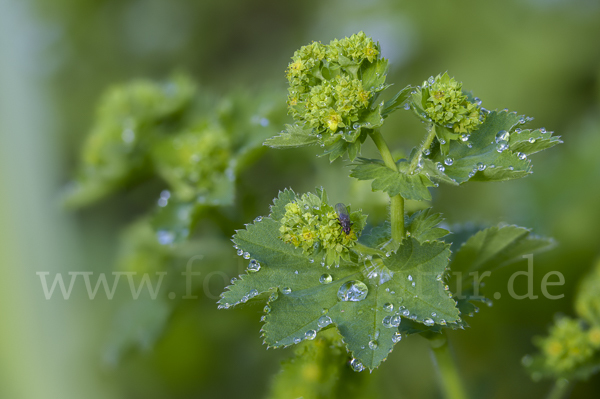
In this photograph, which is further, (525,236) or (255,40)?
(255,40)

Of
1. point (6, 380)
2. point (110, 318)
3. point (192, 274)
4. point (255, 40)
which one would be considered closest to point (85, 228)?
point (110, 318)

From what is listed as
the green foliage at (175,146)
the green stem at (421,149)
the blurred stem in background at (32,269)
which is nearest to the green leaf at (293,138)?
the green stem at (421,149)

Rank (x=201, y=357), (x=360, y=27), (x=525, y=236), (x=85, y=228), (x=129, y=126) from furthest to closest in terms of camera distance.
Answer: (x=360, y=27) → (x=85, y=228) → (x=201, y=357) → (x=129, y=126) → (x=525, y=236)

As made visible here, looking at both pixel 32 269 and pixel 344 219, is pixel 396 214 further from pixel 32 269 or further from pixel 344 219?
pixel 32 269

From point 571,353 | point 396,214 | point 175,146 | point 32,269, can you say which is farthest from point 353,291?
point 32,269

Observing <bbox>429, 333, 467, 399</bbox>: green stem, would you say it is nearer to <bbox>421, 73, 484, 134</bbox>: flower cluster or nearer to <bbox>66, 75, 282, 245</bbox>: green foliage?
<bbox>421, 73, 484, 134</bbox>: flower cluster

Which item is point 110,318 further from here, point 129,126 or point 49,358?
point 129,126

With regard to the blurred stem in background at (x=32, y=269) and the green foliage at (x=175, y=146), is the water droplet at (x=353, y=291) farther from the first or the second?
the blurred stem in background at (x=32, y=269)
